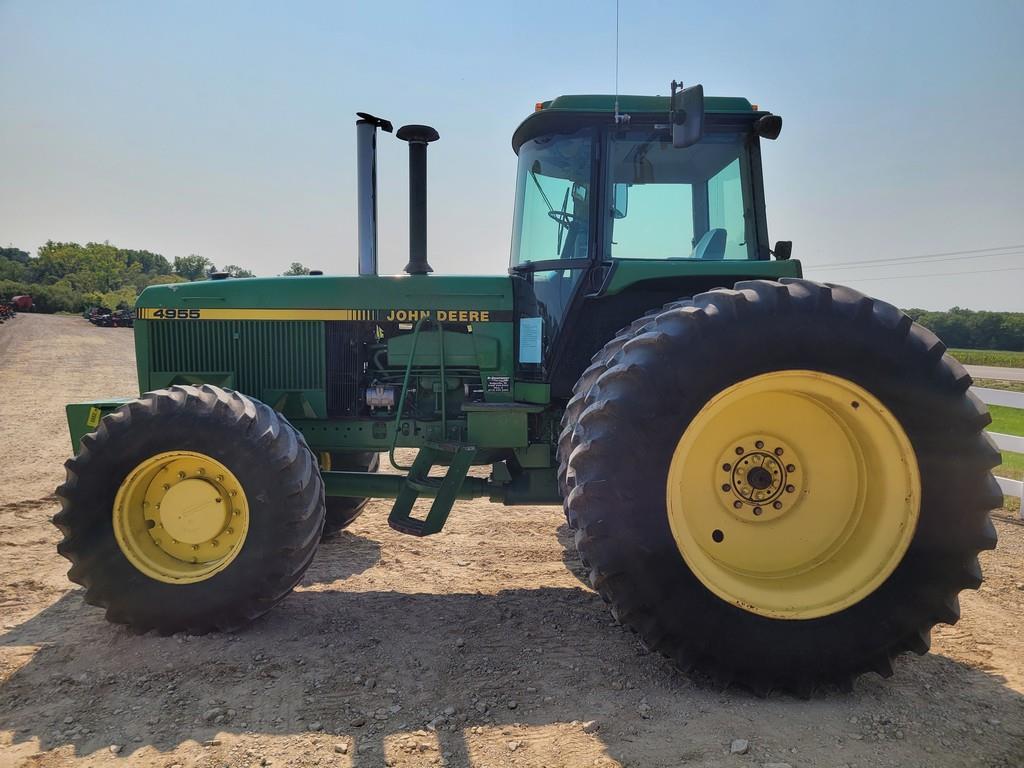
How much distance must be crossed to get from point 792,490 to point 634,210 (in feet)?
5.45

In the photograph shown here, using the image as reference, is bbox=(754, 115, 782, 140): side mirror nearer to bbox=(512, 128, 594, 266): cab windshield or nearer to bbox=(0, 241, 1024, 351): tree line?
bbox=(512, 128, 594, 266): cab windshield

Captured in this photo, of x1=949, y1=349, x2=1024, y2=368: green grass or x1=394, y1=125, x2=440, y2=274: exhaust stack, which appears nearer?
x1=394, y1=125, x2=440, y2=274: exhaust stack

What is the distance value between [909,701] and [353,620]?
96.9 inches

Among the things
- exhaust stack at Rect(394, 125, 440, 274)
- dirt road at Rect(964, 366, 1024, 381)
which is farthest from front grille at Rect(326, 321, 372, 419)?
dirt road at Rect(964, 366, 1024, 381)

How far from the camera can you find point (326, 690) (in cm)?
265

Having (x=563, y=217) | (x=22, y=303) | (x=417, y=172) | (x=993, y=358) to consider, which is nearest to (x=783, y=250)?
(x=563, y=217)

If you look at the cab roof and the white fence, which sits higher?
the cab roof

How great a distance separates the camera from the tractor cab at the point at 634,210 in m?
3.49

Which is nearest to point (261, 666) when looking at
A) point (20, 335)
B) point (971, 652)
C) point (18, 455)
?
point (971, 652)

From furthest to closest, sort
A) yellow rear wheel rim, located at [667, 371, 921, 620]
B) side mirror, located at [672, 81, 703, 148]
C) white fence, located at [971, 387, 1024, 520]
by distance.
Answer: white fence, located at [971, 387, 1024, 520] → side mirror, located at [672, 81, 703, 148] → yellow rear wheel rim, located at [667, 371, 921, 620]

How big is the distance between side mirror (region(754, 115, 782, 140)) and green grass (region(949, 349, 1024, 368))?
33.6 meters

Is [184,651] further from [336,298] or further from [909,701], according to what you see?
[909,701]

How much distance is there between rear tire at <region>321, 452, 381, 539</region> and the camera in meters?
4.52

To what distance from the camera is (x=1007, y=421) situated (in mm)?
10719
